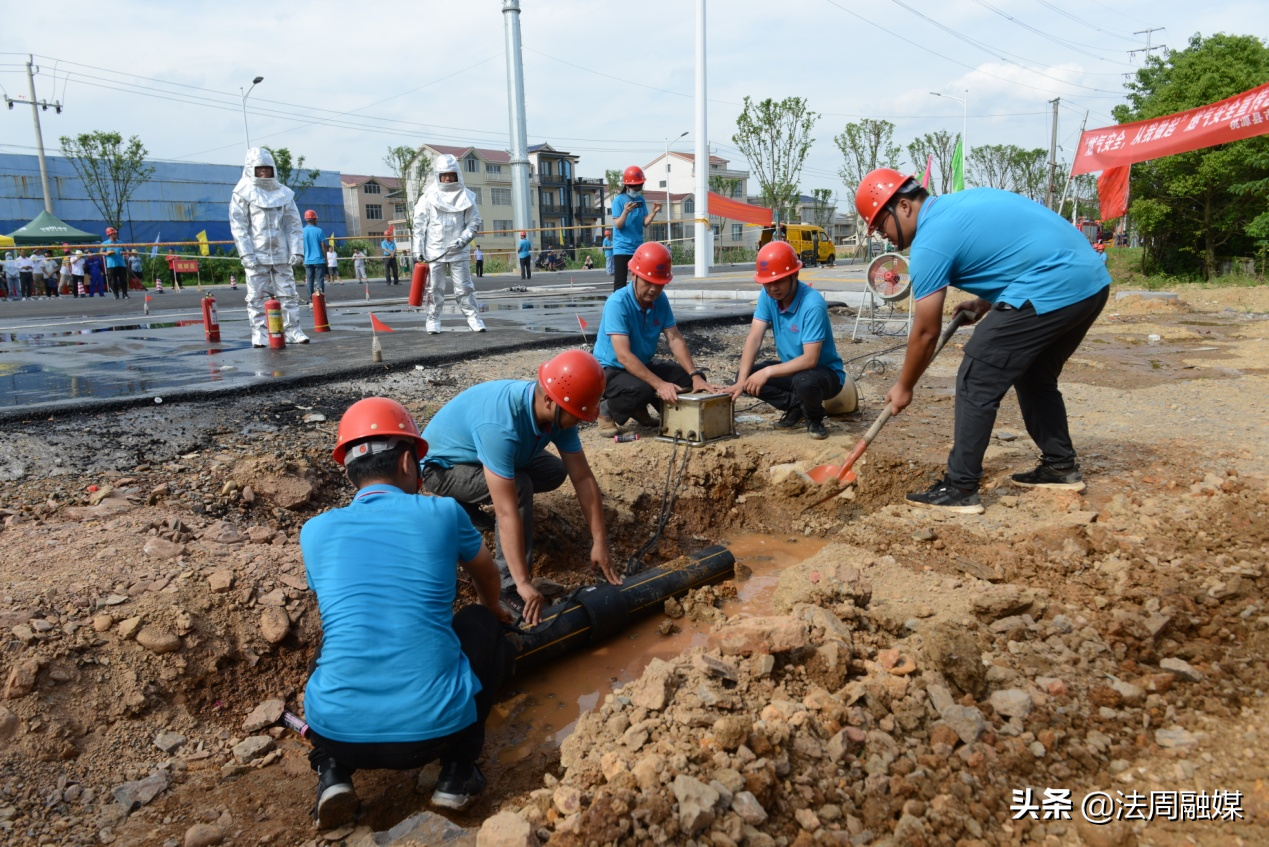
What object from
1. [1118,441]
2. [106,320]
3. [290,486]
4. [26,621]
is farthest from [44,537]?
[106,320]

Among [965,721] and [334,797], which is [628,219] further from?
[334,797]

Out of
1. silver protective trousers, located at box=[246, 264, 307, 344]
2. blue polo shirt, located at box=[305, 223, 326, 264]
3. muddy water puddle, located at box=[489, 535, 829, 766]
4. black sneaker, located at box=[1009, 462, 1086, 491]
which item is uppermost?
blue polo shirt, located at box=[305, 223, 326, 264]

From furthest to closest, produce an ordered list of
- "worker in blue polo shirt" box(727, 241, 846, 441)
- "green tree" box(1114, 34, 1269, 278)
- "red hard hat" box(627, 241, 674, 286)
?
"green tree" box(1114, 34, 1269, 278) < "worker in blue polo shirt" box(727, 241, 846, 441) < "red hard hat" box(627, 241, 674, 286)

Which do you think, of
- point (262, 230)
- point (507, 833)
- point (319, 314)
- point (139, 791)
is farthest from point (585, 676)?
point (319, 314)

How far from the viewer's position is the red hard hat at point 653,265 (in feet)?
16.6

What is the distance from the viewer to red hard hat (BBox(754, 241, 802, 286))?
17.0 ft

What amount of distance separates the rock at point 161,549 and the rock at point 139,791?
3.51 feet

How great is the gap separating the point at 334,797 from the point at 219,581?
1397mm

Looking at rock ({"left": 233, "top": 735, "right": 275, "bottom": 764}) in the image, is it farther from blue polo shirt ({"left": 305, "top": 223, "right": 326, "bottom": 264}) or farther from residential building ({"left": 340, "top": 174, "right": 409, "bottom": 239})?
residential building ({"left": 340, "top": 174, "right": 409, "bottom": 239})

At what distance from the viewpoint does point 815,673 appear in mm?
2762

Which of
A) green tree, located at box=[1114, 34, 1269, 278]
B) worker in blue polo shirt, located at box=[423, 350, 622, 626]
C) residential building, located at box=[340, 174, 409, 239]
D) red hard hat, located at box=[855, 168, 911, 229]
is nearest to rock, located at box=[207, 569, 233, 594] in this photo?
worker in blue polo shirt, located at box=[423, 350, 622, 626]

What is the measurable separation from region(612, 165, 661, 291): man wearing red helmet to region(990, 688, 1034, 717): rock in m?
6.90

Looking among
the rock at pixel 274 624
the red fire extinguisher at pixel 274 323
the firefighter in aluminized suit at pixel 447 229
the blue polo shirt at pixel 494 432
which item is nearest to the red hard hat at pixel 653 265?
the blue polo shirt at pixel 494 432

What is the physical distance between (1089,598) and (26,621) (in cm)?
416
